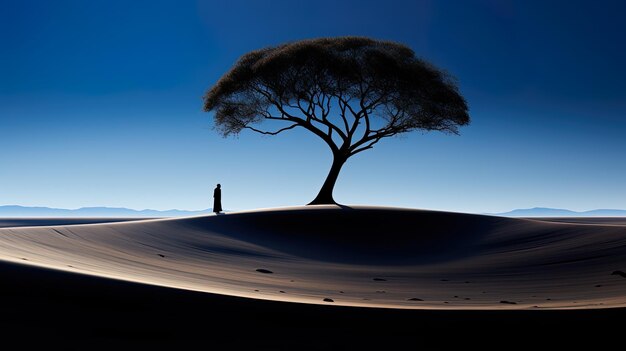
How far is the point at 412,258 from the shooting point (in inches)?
484

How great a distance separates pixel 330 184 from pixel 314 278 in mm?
15498

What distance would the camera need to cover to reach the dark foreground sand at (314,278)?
12.3ft

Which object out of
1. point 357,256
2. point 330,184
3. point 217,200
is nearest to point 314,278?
point 357,256

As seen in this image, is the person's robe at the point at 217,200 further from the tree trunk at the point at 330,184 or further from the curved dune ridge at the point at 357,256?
the curved dune ridge at the point at 357,256

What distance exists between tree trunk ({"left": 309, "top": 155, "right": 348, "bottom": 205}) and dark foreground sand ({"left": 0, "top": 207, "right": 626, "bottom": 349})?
640cm

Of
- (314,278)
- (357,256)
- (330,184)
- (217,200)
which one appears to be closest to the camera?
(314,278)

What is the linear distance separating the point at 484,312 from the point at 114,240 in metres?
8.03

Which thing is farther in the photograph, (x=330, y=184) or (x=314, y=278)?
(x=330, y=184)

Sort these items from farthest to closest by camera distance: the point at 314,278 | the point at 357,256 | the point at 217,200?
1. the point at 217,200
2. the point at 357,256
3. the point at 314,278

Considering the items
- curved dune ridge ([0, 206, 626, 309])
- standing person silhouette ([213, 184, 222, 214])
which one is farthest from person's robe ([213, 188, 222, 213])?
curved dune ridge ([0, 206, 626, 309])

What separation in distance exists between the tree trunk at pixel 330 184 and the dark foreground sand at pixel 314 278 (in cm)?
640

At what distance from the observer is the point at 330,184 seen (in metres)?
24.0

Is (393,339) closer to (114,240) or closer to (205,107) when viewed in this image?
(114,240)

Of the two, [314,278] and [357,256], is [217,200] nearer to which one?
[357,256]
